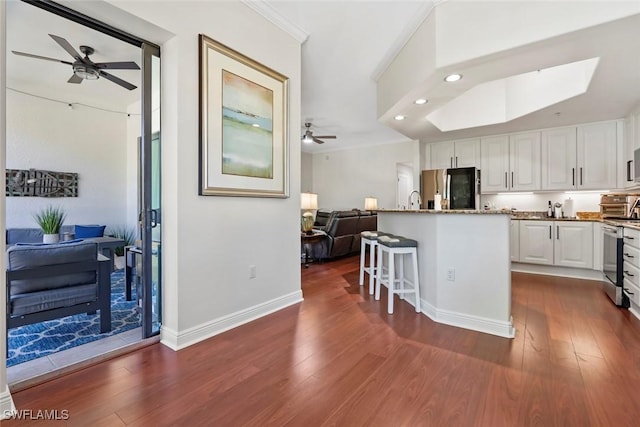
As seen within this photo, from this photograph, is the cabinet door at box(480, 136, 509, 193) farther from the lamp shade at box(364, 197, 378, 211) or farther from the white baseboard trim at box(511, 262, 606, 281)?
the lamp shade at box(364, 197, 378, 211)

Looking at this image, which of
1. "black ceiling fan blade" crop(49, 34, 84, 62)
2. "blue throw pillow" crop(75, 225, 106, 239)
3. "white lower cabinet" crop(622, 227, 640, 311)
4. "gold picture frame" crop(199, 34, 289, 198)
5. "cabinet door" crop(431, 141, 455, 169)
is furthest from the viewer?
→ "cabinet door" crop(431, 141, 455, 169)

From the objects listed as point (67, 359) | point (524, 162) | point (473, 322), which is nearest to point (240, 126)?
point (67, 359)

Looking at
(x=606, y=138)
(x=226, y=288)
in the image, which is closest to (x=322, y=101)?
(x=226, y=288)

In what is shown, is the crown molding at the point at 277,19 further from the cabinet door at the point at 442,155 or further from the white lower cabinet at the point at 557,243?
the white lower cabinet at the point at 557,243

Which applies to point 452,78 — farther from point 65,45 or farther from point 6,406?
point 6,406

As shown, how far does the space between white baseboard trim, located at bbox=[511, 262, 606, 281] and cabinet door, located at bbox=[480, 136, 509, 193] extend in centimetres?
133

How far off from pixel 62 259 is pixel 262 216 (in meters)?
1.55

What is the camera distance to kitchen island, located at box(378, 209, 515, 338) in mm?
2430

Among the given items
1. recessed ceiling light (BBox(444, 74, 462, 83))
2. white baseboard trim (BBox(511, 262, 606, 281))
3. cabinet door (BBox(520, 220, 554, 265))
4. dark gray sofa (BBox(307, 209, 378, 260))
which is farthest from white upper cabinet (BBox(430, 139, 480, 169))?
recessed ceiling light (BBox(444, 74, 462, 83))

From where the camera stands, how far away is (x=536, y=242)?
4.58 meters

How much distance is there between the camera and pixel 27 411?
146cm

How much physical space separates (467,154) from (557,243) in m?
2.02

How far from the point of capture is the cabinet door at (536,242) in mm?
4496

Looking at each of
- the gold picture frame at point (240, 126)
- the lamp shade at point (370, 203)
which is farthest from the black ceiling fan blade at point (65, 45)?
the lamp shade at point (370, 203)
